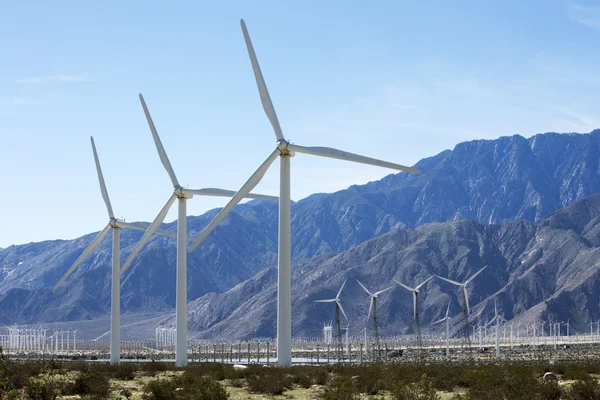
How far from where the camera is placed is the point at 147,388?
35781mm

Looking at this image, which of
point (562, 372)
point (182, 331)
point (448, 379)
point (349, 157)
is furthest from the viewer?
point (182, 331)

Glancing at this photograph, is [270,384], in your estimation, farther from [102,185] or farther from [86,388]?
[102,185]

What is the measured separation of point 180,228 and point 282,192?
63.6 feet

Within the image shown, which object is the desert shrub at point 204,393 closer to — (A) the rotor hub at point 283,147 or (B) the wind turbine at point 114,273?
(A) the rotor hub at point 283,147

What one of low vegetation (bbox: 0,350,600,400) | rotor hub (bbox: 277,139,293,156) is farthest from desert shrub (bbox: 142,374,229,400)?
rotor hub (bbox: 277,139,293,156)

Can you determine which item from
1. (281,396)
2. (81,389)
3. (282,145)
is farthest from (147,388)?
(282,145)

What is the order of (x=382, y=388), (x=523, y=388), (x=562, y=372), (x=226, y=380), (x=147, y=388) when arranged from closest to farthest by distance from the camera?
1. (x=523, y=388)
2. (x=147, y=388)
3. (x=382, y=388)
4. (x=226, y=380)
5. (x=562, y=372)

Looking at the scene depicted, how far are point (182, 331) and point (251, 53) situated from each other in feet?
75.6

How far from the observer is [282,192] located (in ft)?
188

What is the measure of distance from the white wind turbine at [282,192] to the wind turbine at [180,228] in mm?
9613

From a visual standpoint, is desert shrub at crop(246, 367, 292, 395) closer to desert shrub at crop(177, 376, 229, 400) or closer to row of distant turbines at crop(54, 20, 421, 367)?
desert shrub at crop(177, 376, 229, 400)

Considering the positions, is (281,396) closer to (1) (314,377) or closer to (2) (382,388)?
(2) (382,388)

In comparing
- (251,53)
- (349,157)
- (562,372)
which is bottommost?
(562,372)

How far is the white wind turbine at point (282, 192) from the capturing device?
176ft
